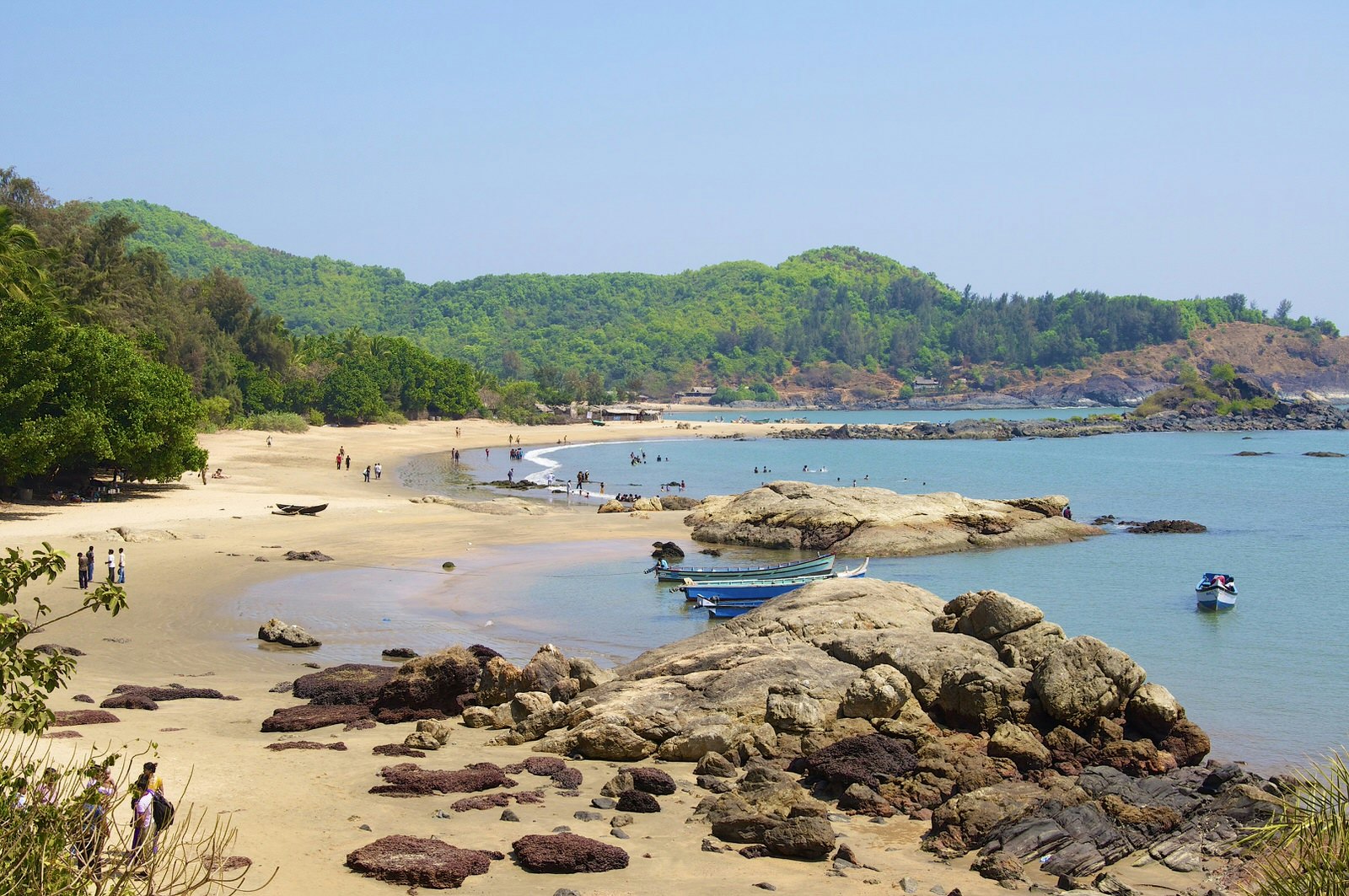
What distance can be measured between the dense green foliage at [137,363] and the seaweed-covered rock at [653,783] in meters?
27.5

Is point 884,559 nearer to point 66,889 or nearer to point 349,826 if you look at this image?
point 349,826

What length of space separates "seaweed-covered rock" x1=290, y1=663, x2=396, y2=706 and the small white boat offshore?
22202 mm

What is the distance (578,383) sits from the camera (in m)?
156

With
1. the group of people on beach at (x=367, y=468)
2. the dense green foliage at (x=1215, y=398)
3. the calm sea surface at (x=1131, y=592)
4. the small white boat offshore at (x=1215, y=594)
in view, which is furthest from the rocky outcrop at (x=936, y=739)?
the dense green foliage at (x=1215, y=398)

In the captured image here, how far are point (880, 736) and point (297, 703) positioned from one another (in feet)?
29.8

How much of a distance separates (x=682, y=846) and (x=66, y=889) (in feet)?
24.0

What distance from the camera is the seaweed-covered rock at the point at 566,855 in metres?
10.7

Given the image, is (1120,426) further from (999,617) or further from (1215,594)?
(999,617)

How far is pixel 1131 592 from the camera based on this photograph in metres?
32.8

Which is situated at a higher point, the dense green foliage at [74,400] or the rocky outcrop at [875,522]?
the dense green foliage at [74,400]

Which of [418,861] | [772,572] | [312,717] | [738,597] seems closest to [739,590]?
[738,597]

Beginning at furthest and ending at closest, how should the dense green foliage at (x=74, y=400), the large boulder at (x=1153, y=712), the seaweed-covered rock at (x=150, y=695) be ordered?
the dense green foliage at (x=74, y=400), the seaweed-covered rock at (x=150, y=695), the large boulder at (x=1153, y=712)

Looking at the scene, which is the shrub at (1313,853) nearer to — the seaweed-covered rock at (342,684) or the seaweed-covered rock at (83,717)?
the seaweed-covered rock at (342,684)

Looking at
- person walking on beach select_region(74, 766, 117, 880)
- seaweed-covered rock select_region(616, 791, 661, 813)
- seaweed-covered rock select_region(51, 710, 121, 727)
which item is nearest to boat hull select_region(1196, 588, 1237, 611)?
seaweed-covered rock select_region(616, 791, 661, 813)
